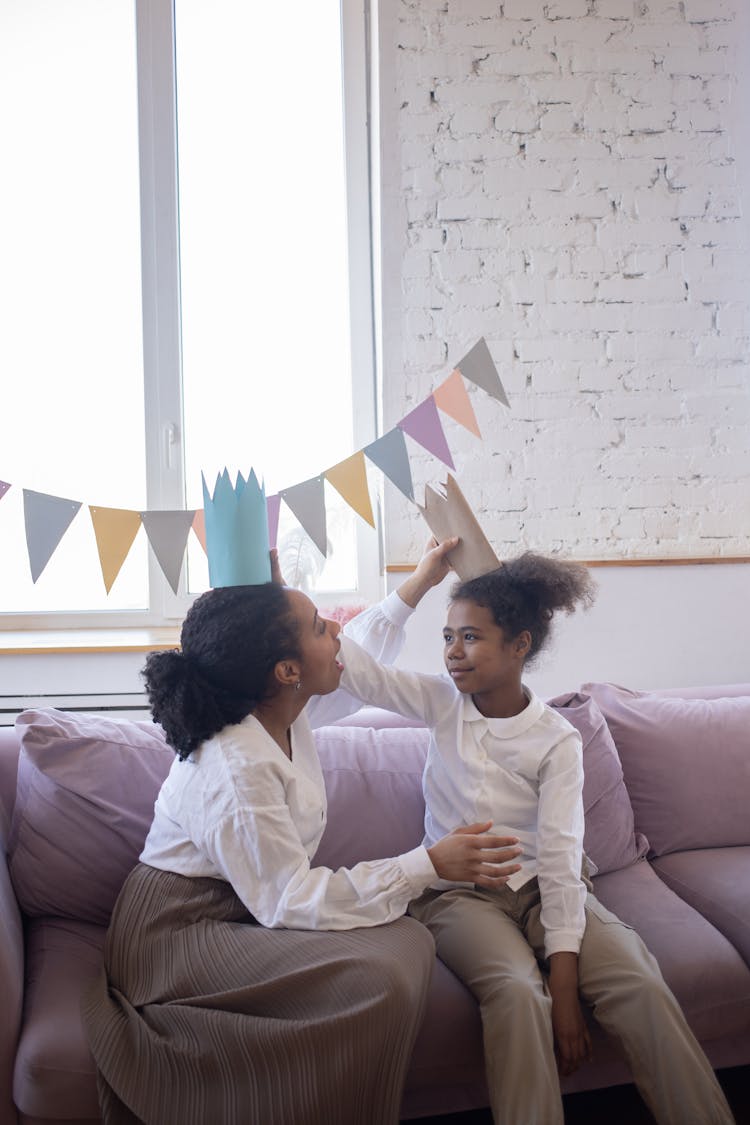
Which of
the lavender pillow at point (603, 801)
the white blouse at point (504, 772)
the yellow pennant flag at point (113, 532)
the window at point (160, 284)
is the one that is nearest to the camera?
the white blouse at point (504, 772)

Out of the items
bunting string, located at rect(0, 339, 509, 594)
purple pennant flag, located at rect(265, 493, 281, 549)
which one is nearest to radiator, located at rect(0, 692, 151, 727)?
bunting string, located at rect(0, 339, 509, 594)

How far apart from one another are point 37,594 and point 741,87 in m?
2.52

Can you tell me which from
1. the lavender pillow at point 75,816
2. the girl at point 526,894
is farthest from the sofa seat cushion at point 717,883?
the lavender pillow at point 75,816

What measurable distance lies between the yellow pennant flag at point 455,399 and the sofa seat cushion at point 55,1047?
52.3 inches

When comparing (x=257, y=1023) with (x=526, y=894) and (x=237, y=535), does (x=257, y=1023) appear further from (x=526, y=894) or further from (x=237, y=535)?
(x=237, y=535)

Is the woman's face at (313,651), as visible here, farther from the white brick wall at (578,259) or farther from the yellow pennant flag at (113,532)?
the white brick wall at (578,259)

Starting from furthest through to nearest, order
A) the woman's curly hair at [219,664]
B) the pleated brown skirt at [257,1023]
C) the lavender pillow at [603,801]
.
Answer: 1. the lavender pillow at [603,801]
2. the woman's curly hair at [219,664]
3. the pleated brown skirt at [257,1023]

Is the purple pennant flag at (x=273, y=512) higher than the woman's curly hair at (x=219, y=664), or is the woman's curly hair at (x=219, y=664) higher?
the purple pennant flag at (x=273, y=512)

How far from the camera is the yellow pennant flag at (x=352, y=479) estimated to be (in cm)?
219

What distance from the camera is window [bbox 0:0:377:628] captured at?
2.87 metres

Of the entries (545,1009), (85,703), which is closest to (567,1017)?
(545,1009)

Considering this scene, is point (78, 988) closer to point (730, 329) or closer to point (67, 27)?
point (730, 329)

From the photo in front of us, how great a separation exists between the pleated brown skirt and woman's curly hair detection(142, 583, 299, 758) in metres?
0.30

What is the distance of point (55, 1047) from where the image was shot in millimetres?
1387
